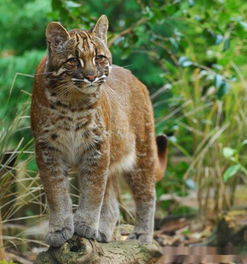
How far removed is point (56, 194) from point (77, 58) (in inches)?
41.6

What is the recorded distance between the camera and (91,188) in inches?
210

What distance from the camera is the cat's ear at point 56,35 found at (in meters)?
5.08

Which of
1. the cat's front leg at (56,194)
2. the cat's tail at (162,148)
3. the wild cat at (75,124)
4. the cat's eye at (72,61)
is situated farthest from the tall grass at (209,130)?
the cat's eye at (72,61)

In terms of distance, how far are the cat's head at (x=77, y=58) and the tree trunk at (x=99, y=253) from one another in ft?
4.04

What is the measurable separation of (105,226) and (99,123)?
3.80 ft

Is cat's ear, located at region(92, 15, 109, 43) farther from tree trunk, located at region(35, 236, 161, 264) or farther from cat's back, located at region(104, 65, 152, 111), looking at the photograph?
tree trunk, located at region(35, 236, 161, 264)

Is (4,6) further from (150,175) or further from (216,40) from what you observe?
(150,175)

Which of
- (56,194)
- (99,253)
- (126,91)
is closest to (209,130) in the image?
(126,91)

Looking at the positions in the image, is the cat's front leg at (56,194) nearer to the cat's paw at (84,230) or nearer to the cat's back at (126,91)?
the cat's paw at (84,230)

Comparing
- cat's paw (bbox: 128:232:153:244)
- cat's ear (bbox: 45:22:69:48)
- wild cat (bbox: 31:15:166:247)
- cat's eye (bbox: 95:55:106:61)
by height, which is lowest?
cat's paw (bbox: 128:232:153:244)

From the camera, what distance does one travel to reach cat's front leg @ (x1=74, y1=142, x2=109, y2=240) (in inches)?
209

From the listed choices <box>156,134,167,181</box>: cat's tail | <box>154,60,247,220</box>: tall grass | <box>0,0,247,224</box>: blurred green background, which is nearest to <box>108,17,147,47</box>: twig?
<box>0,0,247,224</box>: blurred green background

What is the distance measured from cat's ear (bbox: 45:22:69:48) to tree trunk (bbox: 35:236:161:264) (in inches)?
58.7

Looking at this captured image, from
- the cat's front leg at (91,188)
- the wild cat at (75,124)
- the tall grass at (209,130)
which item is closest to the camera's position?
the wild cat at (75,124)
